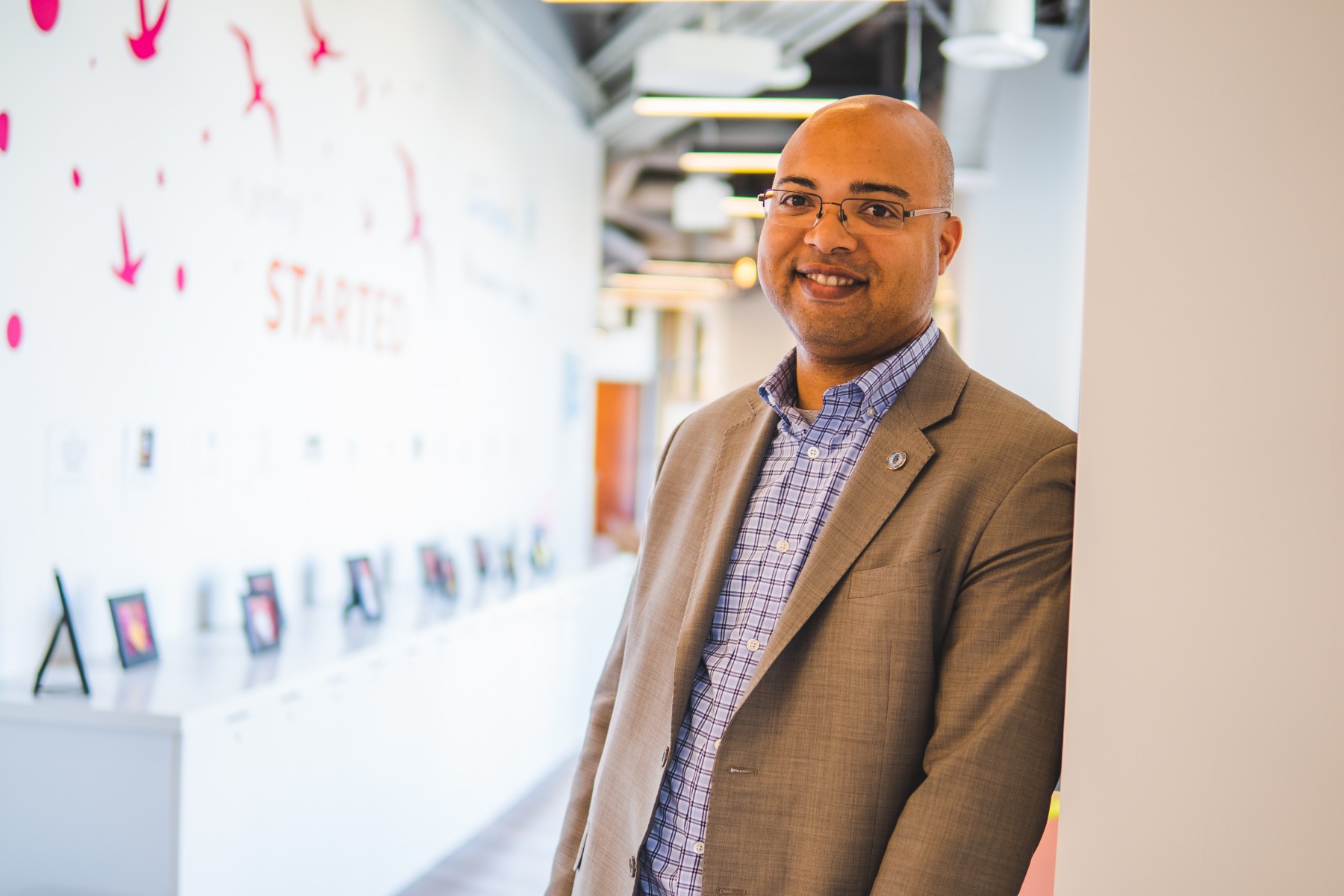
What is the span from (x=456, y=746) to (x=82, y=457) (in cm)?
186

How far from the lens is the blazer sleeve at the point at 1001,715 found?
3.98ft

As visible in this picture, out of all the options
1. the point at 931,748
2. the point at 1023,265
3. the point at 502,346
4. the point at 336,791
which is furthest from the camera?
the point at 1023,265

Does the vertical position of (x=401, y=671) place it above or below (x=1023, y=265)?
below

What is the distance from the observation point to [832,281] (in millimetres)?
1457

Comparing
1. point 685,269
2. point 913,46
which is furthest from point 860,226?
point 685,269

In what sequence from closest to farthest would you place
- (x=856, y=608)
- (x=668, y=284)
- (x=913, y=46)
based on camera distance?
(x=856, y=608) < (x=913, y=46) < (x=668, y=284)

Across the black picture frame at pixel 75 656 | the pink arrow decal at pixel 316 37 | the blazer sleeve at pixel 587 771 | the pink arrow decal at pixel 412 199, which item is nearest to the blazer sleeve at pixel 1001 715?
the blazer sleeve at pixel 587 771

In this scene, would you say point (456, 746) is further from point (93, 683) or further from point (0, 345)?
point (0, 345)

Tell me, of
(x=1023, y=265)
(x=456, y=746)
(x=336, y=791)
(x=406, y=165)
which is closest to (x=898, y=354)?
(x=336, y=791)

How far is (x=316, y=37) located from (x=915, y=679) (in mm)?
3681

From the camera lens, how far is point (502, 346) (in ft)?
20.0

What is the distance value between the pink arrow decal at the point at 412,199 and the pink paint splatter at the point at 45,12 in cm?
195

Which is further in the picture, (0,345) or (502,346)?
(502,346)

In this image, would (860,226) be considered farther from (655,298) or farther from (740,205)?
(655,298)
